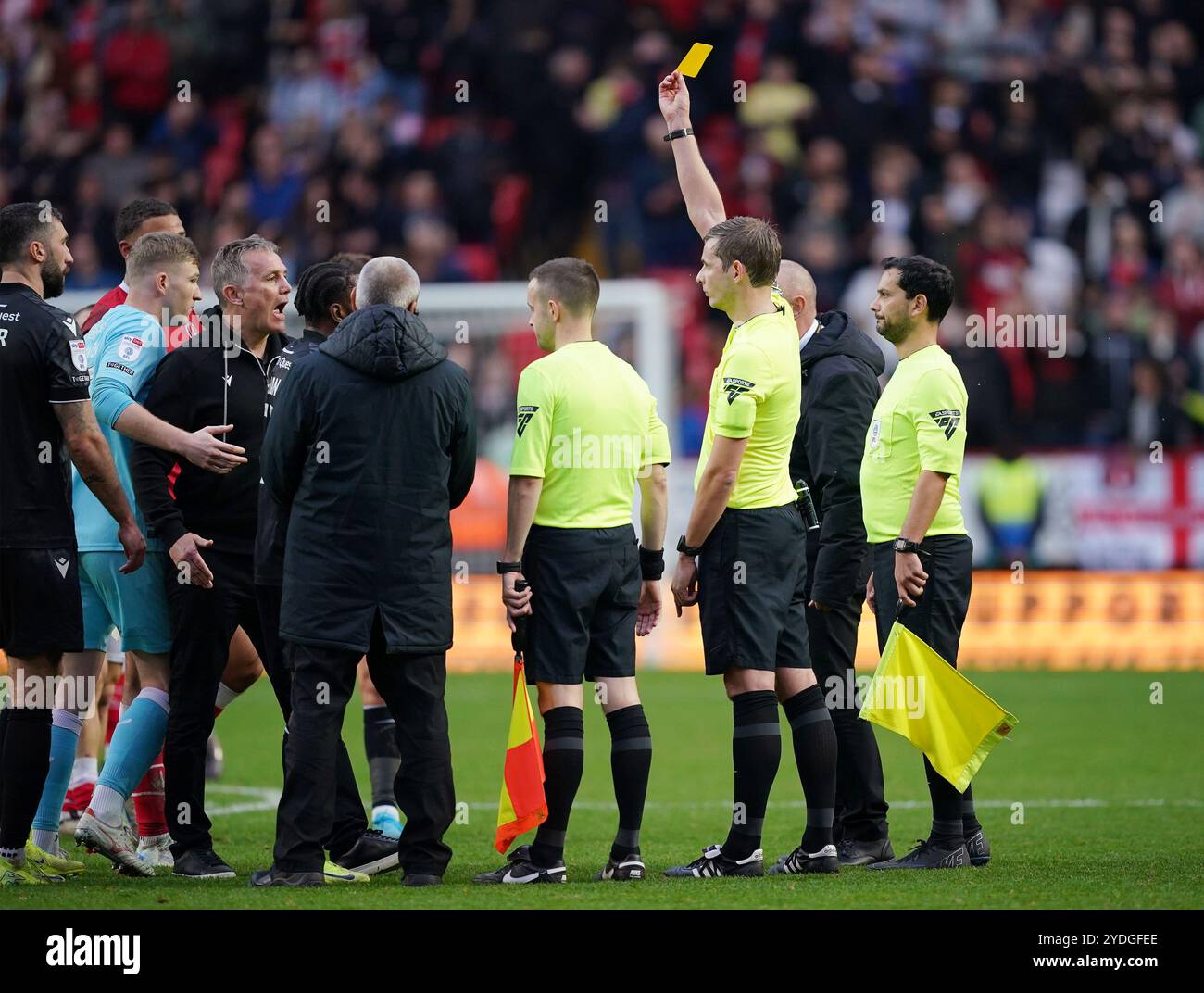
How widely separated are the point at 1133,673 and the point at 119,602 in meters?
10.1

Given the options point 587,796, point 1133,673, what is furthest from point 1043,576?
point 587,796

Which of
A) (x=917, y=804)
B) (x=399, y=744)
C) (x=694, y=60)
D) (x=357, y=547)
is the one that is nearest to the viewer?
(x=357, y=547)

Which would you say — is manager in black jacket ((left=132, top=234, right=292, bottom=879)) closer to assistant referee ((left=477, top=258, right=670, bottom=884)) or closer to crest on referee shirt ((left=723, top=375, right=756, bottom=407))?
assistant referee ((left=477, top=258, right=670, bottom=884))

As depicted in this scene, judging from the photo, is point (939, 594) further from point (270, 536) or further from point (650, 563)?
point (270, 536)

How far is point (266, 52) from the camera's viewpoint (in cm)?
2162

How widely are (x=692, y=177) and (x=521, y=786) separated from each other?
273 cm

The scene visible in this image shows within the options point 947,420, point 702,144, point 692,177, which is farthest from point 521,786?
point 702,144

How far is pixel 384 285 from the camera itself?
6.49 metres

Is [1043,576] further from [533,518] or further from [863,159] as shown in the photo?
[533,518]

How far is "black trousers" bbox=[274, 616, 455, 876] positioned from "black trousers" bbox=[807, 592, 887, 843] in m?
1.79

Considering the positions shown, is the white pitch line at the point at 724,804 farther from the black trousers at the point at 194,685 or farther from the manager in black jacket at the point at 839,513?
the black trousers at the point at 194,685

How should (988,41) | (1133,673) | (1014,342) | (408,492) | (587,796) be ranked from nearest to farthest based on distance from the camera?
(408,492) → (587,796) → (1133,673) → (1014,342) → (988,41)

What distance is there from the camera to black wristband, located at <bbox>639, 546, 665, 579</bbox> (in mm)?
7016

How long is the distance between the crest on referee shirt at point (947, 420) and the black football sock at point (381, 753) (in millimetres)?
2754
